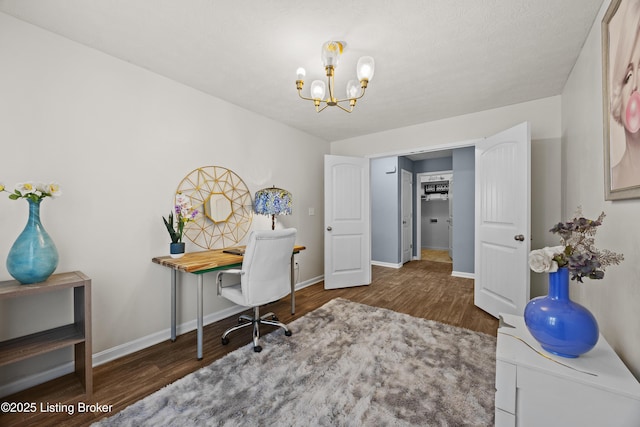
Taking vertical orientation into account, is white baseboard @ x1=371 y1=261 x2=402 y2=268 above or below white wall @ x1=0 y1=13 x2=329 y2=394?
below

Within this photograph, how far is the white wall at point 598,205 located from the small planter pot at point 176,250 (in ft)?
9.12

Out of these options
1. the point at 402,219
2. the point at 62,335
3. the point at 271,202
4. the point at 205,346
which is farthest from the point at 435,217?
the point at 62,335

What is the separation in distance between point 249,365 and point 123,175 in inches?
71.6

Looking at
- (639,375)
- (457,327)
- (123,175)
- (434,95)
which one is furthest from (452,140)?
(123,175)

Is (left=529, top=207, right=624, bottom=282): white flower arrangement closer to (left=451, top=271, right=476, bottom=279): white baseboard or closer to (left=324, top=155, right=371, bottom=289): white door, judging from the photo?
(left=324, top=155, right=371, bottom=289): white door

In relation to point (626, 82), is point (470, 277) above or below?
below

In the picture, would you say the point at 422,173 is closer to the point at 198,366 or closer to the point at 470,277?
the point at 470,277

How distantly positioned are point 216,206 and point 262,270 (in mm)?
1051

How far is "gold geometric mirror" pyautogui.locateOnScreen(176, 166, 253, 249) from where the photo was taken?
2592 millimetres

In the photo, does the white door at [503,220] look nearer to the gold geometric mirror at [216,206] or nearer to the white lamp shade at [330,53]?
the white lamp shade at [330,53]

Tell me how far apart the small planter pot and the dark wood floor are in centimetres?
80

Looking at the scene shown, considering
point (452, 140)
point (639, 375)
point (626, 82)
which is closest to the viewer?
point (639, 375)

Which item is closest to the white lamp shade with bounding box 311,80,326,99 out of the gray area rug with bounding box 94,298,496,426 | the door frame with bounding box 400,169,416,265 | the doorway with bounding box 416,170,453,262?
the gray area rug with bounding box 94,298,496,426

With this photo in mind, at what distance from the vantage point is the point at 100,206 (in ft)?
6.59
